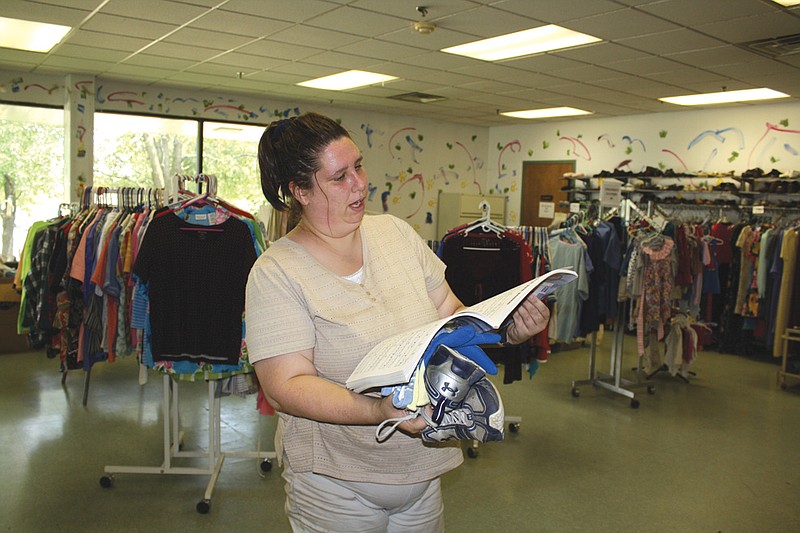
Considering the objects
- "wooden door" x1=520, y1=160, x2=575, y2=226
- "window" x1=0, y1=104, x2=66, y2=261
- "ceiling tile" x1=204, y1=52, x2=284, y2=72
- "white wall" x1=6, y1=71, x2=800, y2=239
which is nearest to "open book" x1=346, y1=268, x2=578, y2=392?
"ceiling tile" x1=204, y1=52, x2=284, y2=72

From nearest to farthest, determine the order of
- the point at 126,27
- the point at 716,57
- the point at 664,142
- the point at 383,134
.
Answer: the point at 126,27 → the point at 716,57 → the point at 664,142 → the point at 383,134

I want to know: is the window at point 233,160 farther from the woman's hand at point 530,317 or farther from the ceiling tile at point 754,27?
the woman's hand at point 530,317

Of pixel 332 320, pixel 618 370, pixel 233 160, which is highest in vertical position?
pixel 233 160

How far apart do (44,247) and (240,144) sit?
4.85m

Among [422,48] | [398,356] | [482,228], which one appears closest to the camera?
[398,356]

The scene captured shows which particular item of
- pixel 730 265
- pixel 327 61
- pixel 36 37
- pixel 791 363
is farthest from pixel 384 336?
pixel 730 265

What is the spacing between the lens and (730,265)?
709 centimetres

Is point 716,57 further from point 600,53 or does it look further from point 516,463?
point 516,463

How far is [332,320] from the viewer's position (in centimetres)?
123

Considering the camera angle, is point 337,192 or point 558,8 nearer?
point 337,192

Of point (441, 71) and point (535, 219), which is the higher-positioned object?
point (441, 71)

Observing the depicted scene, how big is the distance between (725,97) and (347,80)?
13.9 feet

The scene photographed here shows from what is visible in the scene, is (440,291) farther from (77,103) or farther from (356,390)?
(77,103)

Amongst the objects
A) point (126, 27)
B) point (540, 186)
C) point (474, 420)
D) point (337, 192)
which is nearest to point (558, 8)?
point (126, 27)
